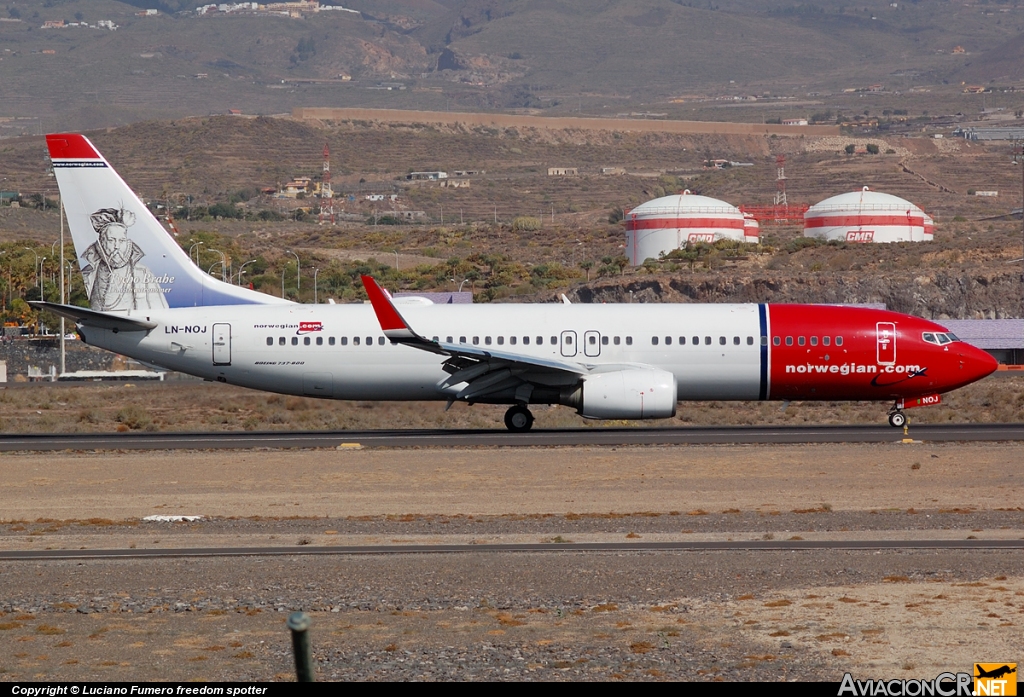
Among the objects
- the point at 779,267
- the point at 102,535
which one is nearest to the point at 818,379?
the point at 102,535

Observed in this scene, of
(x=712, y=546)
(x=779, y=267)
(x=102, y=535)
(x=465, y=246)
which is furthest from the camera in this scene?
→ (x=465, y=246)

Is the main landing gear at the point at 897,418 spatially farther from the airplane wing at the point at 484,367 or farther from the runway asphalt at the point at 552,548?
the runway asphalt at the point at 552,548

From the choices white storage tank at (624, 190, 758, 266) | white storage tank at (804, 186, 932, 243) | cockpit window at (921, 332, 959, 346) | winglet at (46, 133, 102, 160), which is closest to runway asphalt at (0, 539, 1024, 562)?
cockpit window at (921, 332, 959, 346)

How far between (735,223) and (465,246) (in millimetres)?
26454

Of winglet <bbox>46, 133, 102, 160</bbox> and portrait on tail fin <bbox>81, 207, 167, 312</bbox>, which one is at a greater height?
winglet <bbox>46, 133, 102, 160</bbox>

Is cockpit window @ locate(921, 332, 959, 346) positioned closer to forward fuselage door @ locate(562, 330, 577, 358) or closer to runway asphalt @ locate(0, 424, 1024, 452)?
runway asphalt @ locate(0, 424, 1024, 452)

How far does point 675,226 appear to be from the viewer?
119 meters

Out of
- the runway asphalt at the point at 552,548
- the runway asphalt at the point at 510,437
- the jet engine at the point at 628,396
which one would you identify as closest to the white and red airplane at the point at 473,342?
the jet engine at the point at 628,396

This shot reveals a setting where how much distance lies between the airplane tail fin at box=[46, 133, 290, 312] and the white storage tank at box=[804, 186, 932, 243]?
95.5 metres

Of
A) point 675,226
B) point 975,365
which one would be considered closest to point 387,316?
point 975,365

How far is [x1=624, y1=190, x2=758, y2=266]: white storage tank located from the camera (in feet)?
389

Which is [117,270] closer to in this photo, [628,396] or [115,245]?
[115,245]

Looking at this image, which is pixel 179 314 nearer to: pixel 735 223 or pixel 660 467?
pixel 660 467

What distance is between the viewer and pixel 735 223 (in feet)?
401
